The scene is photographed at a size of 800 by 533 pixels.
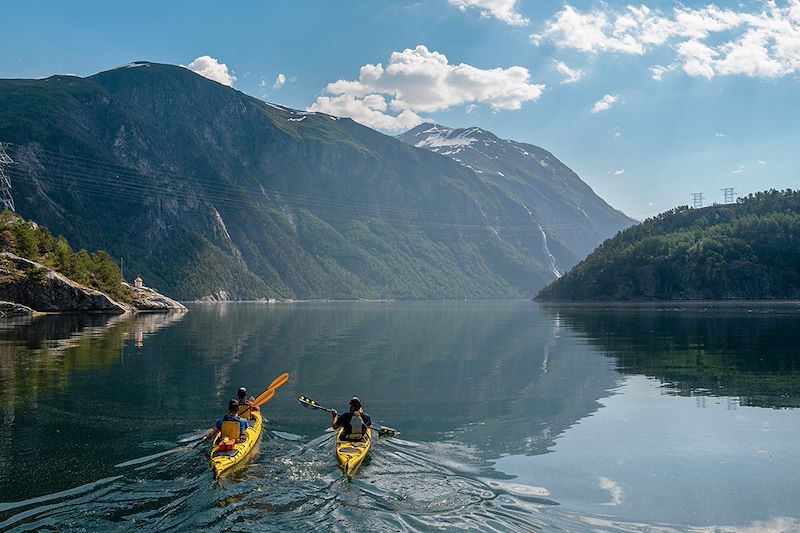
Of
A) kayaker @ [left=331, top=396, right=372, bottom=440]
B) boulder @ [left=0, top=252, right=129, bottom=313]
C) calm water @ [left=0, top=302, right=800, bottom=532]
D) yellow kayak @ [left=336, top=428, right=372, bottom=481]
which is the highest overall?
boulder @ [left=0, top=252, right=129, bottom=313]

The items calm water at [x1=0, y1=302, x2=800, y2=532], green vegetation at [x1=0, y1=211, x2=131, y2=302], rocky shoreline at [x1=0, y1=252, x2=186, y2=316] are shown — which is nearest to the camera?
calm water at [x1=0, y1=302, x2=800, y2=532]

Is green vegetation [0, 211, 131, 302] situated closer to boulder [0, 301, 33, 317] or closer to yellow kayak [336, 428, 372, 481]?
boulder [0, 301, 33, 317]

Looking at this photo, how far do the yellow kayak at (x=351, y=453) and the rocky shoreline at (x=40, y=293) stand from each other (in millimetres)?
104351

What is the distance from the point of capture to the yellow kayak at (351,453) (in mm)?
21742

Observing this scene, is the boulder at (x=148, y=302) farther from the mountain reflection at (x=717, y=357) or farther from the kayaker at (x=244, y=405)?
the kayaker at (x=244, y=405)

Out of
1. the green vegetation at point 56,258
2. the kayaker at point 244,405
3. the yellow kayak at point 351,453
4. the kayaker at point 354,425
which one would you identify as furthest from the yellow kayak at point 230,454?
the green vegetation at point 56,258

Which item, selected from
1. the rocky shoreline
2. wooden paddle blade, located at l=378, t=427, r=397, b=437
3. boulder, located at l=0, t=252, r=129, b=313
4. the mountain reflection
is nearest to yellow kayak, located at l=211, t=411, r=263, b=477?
wooden paddle blade, located at l=378, t=427, r=397, b=437

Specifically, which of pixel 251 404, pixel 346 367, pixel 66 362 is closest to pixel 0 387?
pixel 66 362

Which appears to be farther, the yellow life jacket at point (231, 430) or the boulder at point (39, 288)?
the boulder at point (39, 288)

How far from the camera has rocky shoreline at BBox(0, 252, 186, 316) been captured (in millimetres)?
113562

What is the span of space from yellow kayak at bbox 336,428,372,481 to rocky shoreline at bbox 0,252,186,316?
342 ft

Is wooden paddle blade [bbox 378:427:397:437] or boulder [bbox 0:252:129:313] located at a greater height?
boulder [bbox 0:252:129:313]

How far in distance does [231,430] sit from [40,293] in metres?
112

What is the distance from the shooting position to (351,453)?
22875 mm
